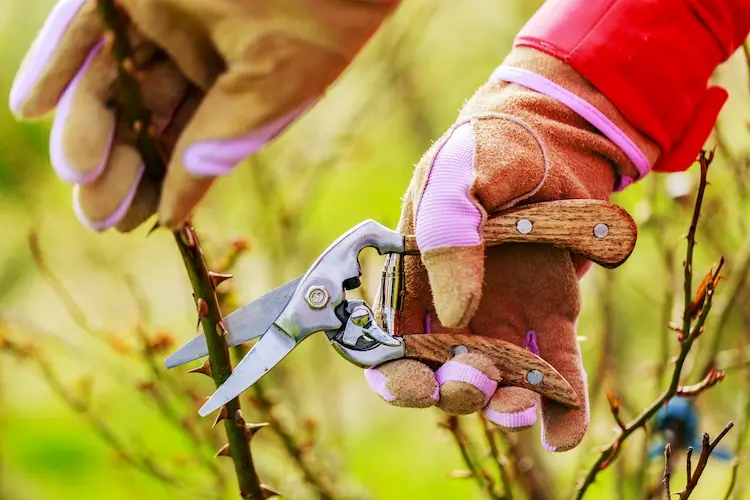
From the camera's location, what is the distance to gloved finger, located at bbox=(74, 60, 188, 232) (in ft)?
2.45

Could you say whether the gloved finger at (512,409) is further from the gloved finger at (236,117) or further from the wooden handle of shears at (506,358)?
the gloved finger at (236,117)

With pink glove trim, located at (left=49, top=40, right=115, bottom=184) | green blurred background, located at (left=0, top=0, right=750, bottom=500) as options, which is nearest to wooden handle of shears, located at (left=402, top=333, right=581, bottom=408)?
pink glove trim, located at (left=49, top=40, right=115, bottom=184)

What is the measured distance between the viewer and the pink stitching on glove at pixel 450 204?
79 centimetres

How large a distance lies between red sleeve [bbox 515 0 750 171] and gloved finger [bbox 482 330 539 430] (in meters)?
0.34

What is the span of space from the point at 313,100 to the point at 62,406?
12.3 ft

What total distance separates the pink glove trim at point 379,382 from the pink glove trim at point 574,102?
36 centimetres

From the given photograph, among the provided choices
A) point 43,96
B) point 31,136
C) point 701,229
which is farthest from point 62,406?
point 43,96

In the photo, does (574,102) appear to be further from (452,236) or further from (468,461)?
(468,461)

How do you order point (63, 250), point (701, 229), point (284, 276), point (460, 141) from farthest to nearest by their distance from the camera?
1. point (63, 250)
2. point (284, 276)
3. point (701, 229)
4. point (460, 141)

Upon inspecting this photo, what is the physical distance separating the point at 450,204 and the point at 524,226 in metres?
0.10

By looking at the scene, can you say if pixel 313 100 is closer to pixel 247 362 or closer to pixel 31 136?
pixel 247 362

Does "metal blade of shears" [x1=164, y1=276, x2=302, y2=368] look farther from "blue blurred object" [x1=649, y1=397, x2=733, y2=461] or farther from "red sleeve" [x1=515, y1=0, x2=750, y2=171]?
"blue blurred object" [x1=649, y1=397, x2=733, y2=461]

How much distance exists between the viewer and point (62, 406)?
4066mm

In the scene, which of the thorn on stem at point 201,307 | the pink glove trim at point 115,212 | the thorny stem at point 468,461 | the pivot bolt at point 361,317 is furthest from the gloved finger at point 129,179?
the thorny stem at point 468,461
